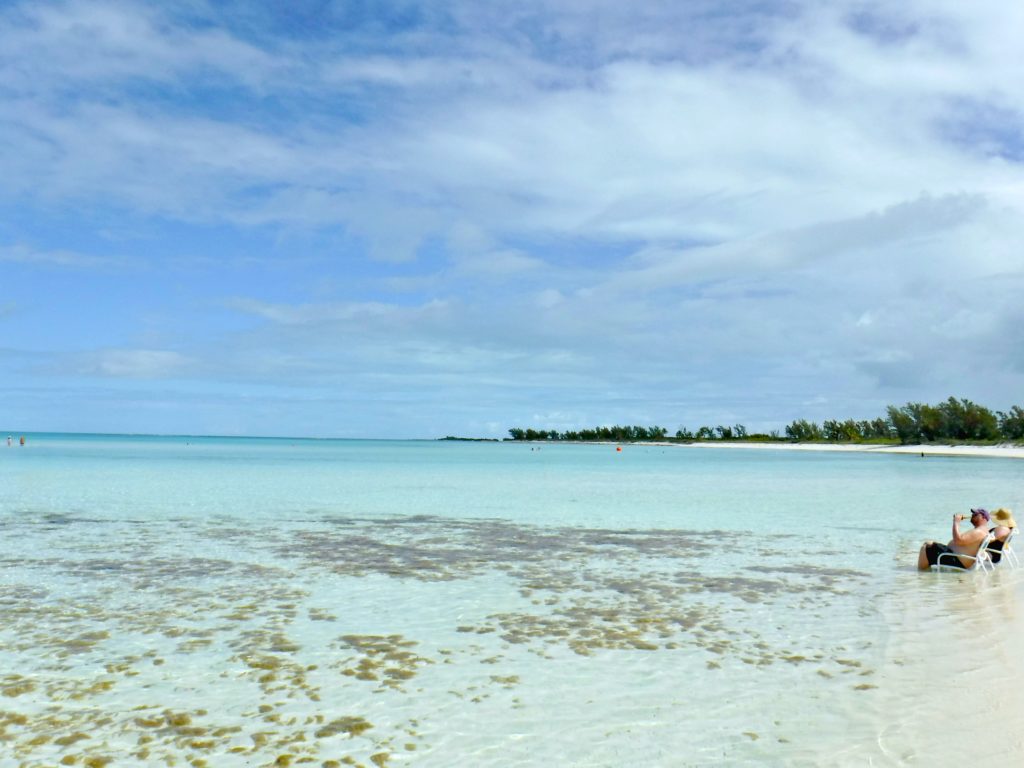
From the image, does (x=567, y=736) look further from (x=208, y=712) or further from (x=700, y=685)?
(x=208, y=712)

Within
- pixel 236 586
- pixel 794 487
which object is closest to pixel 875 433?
pixel 794 487

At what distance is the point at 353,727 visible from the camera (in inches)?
282

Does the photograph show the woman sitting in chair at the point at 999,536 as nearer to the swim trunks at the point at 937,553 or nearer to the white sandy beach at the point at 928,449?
the swim trunks at the point at 937,553

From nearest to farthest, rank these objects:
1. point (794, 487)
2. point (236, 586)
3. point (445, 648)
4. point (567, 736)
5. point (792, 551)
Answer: point (567, 736), point (445, 648), point (236, 586), point (792, 551), point (794, 487)

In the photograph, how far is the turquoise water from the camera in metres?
6.91

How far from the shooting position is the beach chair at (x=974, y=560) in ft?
51.2

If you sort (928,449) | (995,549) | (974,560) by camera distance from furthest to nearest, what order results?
(928,449) → (995,549) → (974,560)

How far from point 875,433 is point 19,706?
165467 mm

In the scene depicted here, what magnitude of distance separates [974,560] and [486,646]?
10.8 meters

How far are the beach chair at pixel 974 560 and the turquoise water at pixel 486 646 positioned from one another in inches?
21.0

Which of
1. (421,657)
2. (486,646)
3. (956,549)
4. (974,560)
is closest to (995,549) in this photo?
(974,560)

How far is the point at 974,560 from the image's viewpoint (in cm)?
1565

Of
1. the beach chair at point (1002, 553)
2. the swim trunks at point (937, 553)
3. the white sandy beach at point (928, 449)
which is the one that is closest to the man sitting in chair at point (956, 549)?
the swim trunks at point (937, 553)

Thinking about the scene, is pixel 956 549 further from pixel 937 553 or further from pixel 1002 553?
pixel 1002 553
